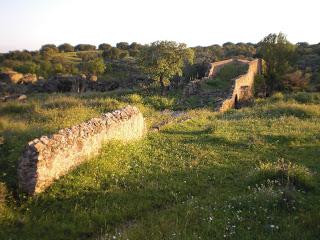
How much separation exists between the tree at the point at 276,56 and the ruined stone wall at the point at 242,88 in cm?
142

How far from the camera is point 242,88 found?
30.0m

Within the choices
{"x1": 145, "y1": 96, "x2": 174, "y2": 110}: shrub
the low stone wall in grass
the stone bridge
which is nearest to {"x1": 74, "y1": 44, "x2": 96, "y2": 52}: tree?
the stone bridge

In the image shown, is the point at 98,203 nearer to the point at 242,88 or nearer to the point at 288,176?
the point at 288,176

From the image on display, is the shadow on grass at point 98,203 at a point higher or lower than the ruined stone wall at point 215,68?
lower

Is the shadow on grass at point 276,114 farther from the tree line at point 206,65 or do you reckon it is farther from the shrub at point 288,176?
the shrub at point 288,176

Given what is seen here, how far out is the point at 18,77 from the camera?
4688 cm

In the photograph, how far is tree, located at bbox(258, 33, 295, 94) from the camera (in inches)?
1348

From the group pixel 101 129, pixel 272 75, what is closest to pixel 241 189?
pixel 101 129

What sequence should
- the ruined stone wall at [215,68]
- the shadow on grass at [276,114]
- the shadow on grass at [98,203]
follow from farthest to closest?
the ruined stone wall at [215,68]
the shadow on grass at [276,114]
the shadow on grass at [98,203]

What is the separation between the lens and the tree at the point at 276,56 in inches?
1348

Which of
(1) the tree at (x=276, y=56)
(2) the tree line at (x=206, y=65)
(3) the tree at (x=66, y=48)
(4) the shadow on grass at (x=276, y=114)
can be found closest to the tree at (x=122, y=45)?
(3) the tree at (x=66, y=48)

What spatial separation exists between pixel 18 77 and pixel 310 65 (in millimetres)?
34250

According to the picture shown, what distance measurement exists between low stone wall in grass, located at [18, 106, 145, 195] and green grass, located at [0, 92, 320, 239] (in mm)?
229

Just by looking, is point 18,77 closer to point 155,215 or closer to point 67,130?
point 67,130
